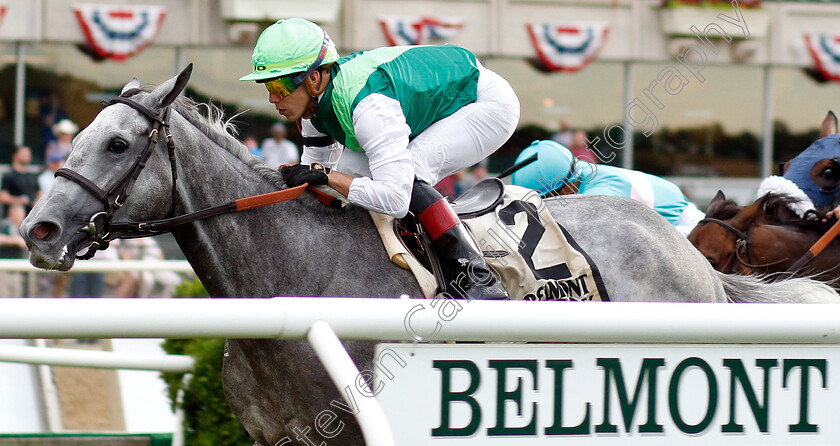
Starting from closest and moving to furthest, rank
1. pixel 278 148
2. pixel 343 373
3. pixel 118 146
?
pixel 343 373
pixel 118 146
pixel 278 148

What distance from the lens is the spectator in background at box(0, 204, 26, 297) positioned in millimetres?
5105

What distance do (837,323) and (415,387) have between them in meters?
0.72

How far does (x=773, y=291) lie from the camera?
12.3 ft

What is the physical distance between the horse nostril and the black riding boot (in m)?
1.00

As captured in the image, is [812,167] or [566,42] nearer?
[812,167]

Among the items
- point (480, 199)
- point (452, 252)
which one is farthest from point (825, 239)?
point (452, 252)

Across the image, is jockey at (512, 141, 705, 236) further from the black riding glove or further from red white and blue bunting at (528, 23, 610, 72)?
red white and blue bunting at (528, 23, 610, 72)

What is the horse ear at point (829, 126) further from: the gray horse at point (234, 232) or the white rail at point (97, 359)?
the white rail at point (97, 359)

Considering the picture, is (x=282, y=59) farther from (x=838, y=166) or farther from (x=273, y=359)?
(x=838, y=166)

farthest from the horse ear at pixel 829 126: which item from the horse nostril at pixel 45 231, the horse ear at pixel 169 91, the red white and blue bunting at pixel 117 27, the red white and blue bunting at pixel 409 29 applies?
the red white and blue bunting at pixel 117 27

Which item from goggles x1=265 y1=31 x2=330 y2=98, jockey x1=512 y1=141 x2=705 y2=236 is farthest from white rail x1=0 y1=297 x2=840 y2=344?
jockey x1=512 y1=141 x2=705 y2=236

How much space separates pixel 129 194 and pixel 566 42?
1207 cm

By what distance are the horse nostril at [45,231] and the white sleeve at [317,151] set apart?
37.7 inches

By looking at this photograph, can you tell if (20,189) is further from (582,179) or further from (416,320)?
(416,320)
